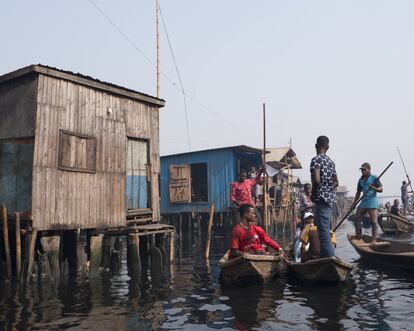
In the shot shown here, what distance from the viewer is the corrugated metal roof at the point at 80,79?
10.7 m

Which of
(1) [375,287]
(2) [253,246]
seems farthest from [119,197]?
(1) [375,287]

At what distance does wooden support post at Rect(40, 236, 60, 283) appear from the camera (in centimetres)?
1049

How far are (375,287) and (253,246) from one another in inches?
104

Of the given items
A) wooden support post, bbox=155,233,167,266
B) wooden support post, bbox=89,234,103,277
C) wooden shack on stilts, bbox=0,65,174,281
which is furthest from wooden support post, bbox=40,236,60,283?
wooden support post, bbox=155,233,167,266

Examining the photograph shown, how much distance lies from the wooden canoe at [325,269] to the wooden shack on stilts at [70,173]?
15.7 ft

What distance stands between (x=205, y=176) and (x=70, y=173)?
596 inches

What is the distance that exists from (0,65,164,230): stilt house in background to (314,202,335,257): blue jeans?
624 centimetres

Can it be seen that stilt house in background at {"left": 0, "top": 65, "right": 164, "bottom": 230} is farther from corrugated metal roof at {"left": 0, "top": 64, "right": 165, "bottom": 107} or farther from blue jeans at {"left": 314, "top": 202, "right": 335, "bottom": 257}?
blue jeans at {"left": 314, "top": 202, "right": 335, "bottom": 257}

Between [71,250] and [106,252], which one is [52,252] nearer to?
[71,250]

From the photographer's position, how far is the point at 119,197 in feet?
40.8

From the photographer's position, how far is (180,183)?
2433 cm

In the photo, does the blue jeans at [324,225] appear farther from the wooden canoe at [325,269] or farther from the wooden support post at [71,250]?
the wooden support post at [71,250]

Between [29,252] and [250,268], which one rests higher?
[29,252]

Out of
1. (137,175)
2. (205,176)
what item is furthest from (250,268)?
(205,176)
